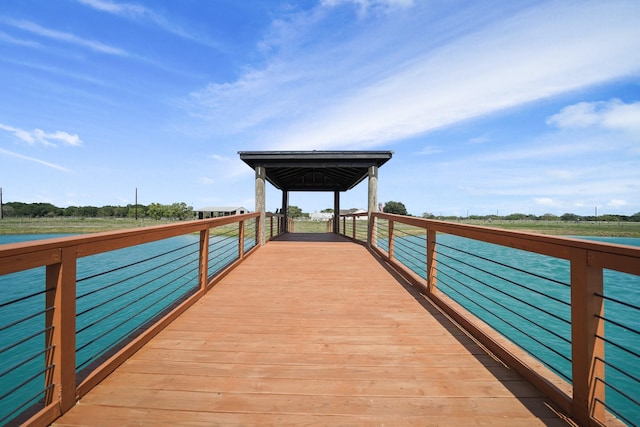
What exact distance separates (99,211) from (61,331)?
92002 mm

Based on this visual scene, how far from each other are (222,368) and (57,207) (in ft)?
323

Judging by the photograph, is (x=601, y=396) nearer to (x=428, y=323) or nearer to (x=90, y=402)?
(x=428, y=323)

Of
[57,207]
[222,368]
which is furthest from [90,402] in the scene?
[57,207]

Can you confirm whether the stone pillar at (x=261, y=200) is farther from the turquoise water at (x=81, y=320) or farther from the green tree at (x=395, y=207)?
the green tree at (x=395, y=207)

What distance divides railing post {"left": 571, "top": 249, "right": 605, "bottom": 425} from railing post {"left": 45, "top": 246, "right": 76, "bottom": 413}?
9.43 feet

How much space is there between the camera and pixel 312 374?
6.73 ft

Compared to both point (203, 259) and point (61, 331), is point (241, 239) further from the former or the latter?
point (61, 331)

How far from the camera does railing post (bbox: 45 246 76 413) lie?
1640 millimetres

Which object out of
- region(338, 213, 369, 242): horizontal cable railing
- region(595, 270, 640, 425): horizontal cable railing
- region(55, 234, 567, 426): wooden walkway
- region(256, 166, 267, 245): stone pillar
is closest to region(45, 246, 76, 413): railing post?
region(55, 234, 567, 426): wooden walkway

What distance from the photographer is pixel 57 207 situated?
75.4 metres

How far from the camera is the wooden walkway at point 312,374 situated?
1678 mm

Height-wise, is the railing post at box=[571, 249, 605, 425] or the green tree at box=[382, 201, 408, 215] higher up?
the green tree at box=[382, 201, 408, 215]

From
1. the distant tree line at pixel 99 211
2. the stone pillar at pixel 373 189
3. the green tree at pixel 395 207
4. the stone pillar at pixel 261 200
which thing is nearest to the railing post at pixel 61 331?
the stone pillar at pixel 261 200

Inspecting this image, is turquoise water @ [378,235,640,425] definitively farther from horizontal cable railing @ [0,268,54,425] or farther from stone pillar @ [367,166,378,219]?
horizontal cable railing @ [0,268,54,425]
